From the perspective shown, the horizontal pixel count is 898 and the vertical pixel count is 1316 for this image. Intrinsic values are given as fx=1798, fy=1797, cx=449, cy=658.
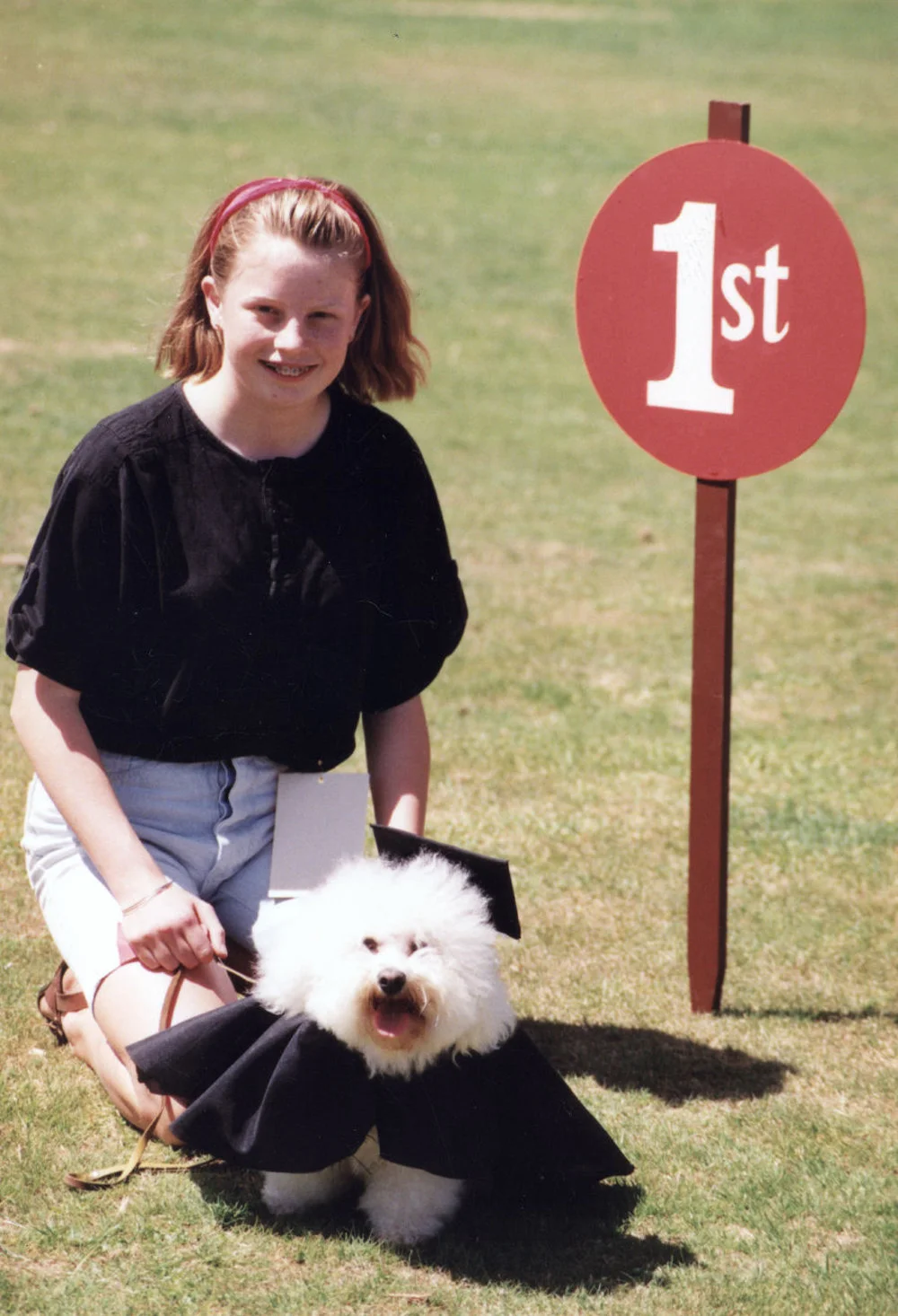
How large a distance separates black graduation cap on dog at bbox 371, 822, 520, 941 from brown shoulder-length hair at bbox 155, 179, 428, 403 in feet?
3.25

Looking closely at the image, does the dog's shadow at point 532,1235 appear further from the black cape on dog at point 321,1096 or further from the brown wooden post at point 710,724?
the brown wooden post at point 710,724

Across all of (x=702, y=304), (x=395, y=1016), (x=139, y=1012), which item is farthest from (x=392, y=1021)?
(x=702, y=304)

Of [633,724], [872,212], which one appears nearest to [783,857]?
[633,724]

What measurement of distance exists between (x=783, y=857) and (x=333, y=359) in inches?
91.3

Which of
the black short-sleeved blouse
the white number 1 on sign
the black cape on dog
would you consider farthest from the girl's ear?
the black cape on dog

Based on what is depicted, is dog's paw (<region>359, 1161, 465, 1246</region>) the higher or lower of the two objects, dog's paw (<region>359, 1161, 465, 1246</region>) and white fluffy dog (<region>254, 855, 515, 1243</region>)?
the lower

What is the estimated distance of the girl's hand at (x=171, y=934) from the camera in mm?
3141

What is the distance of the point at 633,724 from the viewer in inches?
234

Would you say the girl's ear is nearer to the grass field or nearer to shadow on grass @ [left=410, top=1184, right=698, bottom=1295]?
the grass field

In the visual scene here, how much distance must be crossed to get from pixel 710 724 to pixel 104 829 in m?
1.42

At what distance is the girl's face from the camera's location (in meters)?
3.23

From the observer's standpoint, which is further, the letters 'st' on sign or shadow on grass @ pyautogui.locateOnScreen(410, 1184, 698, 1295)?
the letters 'st' on sign

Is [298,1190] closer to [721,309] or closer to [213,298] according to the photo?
[213,298]

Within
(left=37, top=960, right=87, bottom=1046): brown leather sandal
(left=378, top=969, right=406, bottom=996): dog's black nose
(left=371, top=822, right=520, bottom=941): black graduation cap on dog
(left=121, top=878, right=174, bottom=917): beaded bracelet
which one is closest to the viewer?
(left=378, top=969, right=406, bottom=996): dog's black nose
